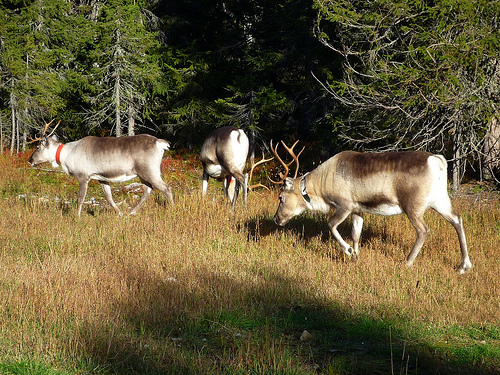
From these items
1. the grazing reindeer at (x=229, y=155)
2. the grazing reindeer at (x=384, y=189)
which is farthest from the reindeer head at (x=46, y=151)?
the grazing reindeer at (x=384, y=189)

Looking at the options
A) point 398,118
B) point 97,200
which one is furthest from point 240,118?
point 398,118

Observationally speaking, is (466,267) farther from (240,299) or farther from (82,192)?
(82,192)

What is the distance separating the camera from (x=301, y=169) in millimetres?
17922

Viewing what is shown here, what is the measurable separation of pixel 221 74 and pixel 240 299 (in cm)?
1515

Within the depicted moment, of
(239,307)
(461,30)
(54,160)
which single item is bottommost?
(239,307)

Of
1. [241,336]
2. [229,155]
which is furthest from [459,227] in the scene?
[229,155]

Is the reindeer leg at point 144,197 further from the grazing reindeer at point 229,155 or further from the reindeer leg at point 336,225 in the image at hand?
the reindeer leg at point 336,225

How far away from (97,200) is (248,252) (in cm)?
735

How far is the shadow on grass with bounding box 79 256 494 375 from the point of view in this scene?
4.45 meters

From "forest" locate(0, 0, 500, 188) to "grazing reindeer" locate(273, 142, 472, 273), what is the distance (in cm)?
367

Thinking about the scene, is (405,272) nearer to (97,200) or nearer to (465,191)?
(465,191)

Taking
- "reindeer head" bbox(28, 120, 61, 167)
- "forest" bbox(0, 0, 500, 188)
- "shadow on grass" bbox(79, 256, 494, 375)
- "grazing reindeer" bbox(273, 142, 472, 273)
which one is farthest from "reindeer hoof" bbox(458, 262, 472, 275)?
"reindeer head" bbox(28, 120, 61, 167)

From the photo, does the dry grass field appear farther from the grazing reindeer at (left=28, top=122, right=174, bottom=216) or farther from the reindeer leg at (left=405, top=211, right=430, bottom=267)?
the grazing reindeer at (left=28, top=122, right=174, bottom=216)

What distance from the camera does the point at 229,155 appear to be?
11.7 meters
